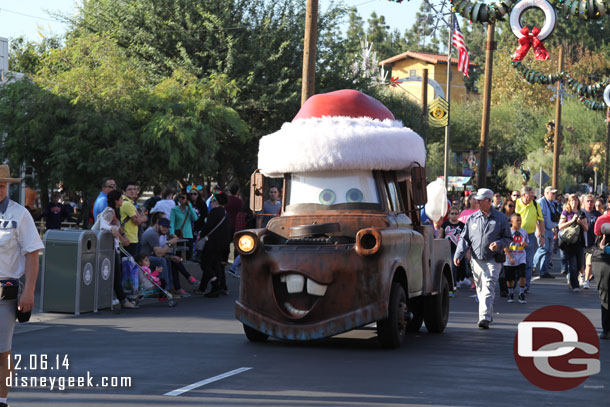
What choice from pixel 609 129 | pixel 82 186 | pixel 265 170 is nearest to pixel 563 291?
pixel 265 170

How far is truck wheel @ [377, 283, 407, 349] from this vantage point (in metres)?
11.7

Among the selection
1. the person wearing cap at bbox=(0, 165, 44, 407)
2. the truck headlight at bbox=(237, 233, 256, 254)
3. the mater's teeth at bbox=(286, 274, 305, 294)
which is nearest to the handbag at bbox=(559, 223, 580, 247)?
the mater's teeth at bbox=(286, 274, 305, 294)

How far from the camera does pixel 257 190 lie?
1352cm

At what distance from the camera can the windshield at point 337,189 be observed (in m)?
12.5

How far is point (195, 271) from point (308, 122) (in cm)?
839

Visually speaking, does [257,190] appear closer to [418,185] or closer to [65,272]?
[418,185]

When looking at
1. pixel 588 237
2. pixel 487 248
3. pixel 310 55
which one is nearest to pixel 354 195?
pixel 487 248

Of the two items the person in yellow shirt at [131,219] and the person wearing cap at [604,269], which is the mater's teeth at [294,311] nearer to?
the person wearing cap at [604,269]

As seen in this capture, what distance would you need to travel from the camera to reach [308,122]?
503 inches

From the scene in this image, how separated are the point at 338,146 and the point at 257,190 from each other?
1594mm

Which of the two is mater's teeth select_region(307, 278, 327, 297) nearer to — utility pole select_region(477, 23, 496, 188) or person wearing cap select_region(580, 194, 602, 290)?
person wearing cap select_region(580, 194, 602, 290)

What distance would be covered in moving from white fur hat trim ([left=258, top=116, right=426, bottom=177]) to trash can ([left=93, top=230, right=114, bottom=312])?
3.82m

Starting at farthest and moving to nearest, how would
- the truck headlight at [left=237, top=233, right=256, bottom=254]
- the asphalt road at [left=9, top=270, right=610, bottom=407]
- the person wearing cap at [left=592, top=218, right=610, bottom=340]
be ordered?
the person wearing cap at [left=592, top=218, right=610, bottom=340], the truck headlight at [left=237, top=233, right=256, bottom=254], the asphalt road at [left=9, top=270, right=610, bottom=407]

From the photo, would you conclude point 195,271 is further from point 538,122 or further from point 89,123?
point 538,122
